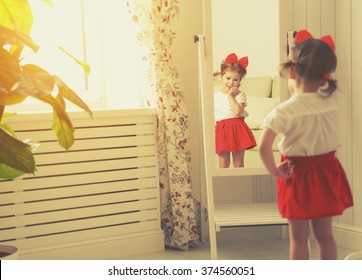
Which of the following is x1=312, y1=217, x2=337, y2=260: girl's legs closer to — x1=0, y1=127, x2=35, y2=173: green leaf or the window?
x1=0, y1=127, x2=35, y2=173: green leaf

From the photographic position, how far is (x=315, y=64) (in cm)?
81

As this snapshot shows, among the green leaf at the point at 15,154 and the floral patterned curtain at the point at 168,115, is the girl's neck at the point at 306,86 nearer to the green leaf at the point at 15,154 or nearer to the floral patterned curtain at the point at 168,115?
the green leaf at the point at 15,154

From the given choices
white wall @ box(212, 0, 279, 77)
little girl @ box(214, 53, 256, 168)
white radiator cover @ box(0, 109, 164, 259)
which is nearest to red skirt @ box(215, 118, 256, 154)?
little girl @ box(214, 53, 256, 168)

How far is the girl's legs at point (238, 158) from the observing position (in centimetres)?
127

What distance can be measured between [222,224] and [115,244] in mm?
903

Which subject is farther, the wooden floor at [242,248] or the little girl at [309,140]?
the wooden floor at [242,248]

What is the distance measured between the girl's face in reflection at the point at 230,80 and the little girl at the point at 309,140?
0.93 feet

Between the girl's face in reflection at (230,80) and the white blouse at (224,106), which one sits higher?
the girl's face in reflection at (230,80)

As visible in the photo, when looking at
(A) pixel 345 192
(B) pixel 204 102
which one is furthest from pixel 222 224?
(A) pixel 345 192

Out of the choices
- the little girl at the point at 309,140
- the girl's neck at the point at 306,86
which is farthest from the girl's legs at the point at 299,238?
the girl's neck at the point at 306,86

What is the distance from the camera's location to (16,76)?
1.38 metres

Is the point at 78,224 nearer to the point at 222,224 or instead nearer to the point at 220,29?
the point at 222,224

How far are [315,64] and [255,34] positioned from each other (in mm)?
322

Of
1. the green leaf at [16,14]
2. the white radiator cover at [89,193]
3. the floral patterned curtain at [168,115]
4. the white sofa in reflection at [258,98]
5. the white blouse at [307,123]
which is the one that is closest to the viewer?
the white blouse at [307,123]
